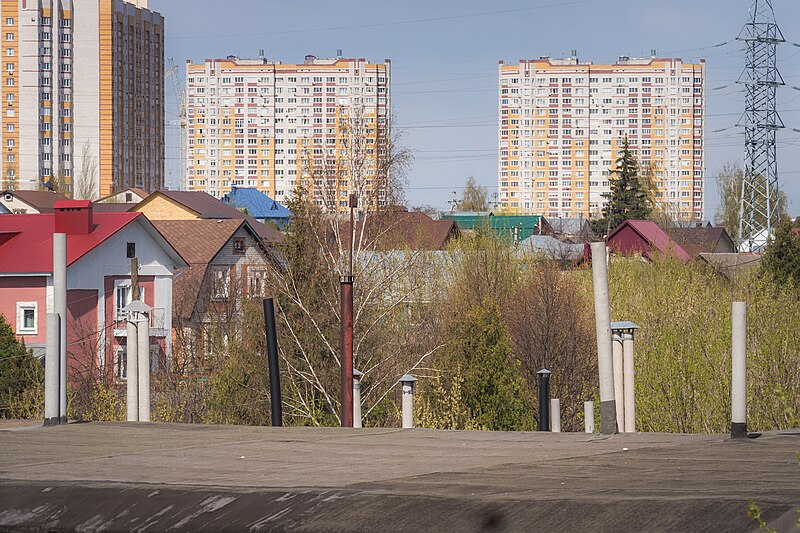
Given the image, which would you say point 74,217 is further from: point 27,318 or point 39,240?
point 27,318

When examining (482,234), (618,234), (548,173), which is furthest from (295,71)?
(482,234)

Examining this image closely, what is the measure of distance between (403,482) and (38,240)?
4262 centimetres

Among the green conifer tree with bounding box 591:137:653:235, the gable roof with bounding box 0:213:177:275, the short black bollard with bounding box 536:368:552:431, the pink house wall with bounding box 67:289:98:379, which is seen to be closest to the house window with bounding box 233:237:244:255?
the gable roof with bounding box 0:213:177:275

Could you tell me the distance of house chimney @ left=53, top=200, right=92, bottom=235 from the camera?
159ft

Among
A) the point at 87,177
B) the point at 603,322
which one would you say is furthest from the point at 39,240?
the point at 87,177

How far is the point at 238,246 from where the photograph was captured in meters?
59.7

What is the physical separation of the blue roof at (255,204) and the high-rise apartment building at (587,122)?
81.5m

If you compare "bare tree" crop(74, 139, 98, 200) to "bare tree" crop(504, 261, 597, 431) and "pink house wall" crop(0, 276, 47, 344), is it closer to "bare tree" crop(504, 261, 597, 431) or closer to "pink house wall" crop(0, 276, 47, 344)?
"pink house wall" crop(0, 276, 47, 344)

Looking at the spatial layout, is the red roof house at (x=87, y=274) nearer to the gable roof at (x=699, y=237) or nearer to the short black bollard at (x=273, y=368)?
the short black bollard at (x=273, y=368)

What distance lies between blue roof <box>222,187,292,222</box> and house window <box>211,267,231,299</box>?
45444 millimetres

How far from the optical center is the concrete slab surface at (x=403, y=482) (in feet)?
22.7

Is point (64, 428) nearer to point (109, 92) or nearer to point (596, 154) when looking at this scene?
point (109, 92)

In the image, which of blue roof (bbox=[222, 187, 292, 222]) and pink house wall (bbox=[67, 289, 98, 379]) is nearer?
pink house wall (bbox=[67, 289, 98, 379])

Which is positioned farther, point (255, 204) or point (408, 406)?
point (255, 204)
